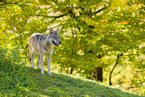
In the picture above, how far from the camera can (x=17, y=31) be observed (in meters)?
19.6

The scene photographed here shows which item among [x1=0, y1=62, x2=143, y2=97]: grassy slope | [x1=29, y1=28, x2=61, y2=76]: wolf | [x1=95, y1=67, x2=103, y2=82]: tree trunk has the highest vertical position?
[x1=29, y1=28, x2=61, y2=76]: wolf

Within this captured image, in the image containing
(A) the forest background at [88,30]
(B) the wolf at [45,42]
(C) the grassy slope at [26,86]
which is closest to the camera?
(C) the grassy slope at [26,86]

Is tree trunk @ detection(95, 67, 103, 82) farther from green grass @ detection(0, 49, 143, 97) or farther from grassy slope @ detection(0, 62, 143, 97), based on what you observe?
green grass @ detection(0, 49, 143, 97)

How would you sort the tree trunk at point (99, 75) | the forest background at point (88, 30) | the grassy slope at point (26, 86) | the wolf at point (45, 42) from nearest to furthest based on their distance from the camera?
the grassy slope at point (26, 86) < the wolf at point (45, 42) < the forest background at point (88, 30) < the tree trunk at point (99, 75)

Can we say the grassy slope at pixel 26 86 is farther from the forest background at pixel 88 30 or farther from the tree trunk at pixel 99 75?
the tree trunk at pixel 99 75

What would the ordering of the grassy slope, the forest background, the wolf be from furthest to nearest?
the forest background
the wolf
the grassy slope

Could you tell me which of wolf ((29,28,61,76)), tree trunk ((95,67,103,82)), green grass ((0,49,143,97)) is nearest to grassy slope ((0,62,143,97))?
green grass ((0,49,143,97))

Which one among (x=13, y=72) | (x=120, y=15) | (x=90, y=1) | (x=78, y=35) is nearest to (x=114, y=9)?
(x=120, y=15)

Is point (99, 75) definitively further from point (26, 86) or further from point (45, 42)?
point (26, 86)

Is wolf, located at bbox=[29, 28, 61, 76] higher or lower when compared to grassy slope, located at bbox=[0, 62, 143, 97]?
higher

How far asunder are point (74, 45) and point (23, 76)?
30.6 feet

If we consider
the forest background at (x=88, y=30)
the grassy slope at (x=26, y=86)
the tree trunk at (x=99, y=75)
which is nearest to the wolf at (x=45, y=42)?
the grassy slope at (x=26, y=86)

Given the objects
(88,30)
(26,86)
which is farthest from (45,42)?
(88,30)

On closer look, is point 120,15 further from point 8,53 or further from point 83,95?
point 8,53
